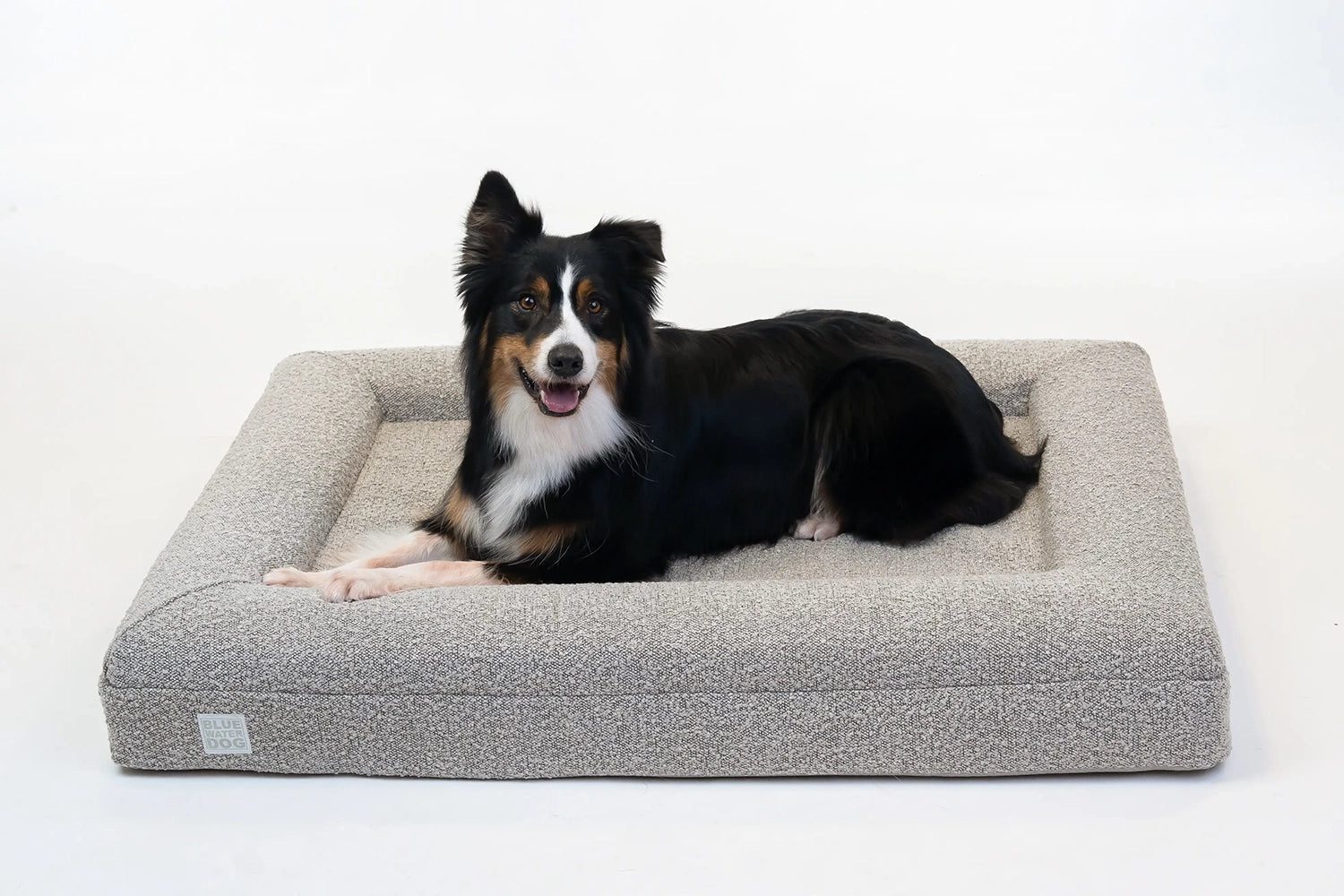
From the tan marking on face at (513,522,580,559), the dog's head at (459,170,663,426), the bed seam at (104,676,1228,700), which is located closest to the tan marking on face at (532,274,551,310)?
the dog's head at (459,170,663,426)

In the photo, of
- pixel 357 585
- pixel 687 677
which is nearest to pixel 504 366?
pixel 357 585

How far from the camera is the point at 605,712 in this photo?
351 centimetres

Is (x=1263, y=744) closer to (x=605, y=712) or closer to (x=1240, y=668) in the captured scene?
(x=1240, y=668)

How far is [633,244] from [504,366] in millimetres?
423

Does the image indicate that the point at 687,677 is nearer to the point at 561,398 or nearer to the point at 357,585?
the point at 561,398

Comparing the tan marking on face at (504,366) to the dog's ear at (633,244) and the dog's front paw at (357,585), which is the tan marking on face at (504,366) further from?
the dog's front paw at (357,585)

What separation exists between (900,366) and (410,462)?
1.53 meters

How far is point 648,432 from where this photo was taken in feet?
13.2

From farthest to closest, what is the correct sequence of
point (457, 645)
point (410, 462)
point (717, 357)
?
point (410, 462)
point (717, 357)
point (457, 645)

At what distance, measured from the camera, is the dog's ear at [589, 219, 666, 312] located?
3840 mm

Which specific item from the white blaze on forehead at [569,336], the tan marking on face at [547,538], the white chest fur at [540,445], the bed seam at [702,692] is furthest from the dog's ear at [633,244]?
the bed seam at [702,692]

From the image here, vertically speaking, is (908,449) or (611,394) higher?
(611,394)

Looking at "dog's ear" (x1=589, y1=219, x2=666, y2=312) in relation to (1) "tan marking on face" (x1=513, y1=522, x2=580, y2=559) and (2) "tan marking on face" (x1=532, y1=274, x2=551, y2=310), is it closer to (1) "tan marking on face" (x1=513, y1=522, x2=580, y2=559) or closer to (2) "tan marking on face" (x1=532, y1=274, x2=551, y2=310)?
(2) "tan marking on face" (x1=532, y1=274, x2=551, y2=310)

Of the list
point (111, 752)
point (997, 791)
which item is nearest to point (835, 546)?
point (997, 791)
